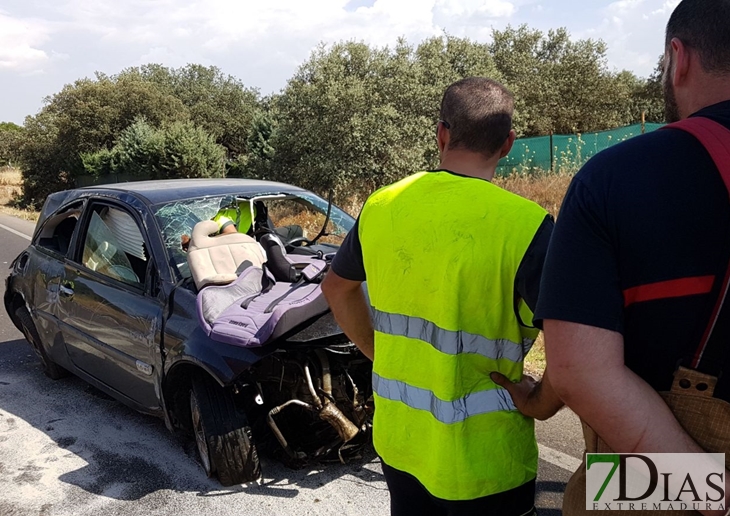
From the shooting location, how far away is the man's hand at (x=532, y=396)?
1.65m

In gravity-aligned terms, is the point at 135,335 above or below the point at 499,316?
below

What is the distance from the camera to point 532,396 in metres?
1.71

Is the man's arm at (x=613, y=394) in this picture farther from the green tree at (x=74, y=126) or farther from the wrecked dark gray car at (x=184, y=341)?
the green tree at (x=74, y=126)

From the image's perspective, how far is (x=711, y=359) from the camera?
1.23 meters

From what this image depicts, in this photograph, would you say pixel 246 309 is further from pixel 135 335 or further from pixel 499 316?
pixel 499 316

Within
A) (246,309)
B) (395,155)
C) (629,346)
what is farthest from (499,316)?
(395,155)

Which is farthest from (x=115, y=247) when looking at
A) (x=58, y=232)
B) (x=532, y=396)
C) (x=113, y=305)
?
(x=532, y=396)

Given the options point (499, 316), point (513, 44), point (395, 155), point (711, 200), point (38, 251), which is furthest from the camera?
point (513, 44)

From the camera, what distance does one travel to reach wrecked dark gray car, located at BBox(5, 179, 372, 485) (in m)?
3.44

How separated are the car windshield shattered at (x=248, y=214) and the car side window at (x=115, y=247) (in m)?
0.23

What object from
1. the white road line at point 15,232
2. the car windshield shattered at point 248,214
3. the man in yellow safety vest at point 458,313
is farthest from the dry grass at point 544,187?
the white road line at point 15,232

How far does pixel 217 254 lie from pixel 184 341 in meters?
0.63

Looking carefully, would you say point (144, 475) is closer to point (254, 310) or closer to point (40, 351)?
point (254, 310)

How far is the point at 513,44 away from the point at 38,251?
1075 inches
